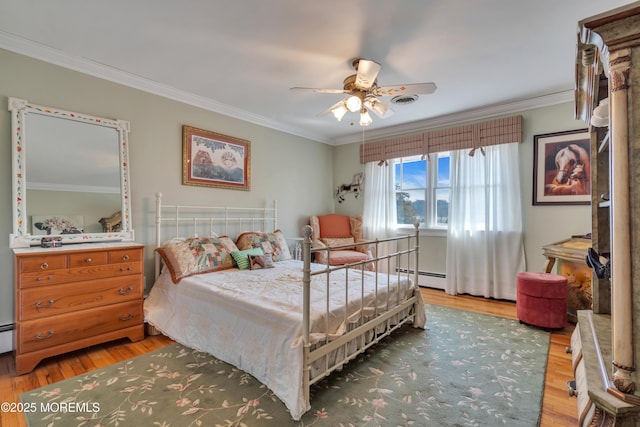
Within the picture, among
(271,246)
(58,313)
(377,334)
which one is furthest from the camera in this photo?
(271,246)

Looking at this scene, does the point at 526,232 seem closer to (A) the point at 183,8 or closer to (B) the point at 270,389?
(B) the point at 270,389

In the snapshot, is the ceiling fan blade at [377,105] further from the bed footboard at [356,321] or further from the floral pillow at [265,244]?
the floral pillow at [265,244]

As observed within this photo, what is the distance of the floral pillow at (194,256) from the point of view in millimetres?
2752

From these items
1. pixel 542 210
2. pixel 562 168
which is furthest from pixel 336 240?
pixel 562 168

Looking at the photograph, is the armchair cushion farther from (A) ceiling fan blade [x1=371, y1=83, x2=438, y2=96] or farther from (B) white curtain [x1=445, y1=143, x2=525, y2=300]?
(A) ceiling fan blade [x1=371, y1=83, x2=438, y2=96]

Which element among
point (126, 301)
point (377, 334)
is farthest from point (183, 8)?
point (377, 334)

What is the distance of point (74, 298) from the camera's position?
7.49 feet

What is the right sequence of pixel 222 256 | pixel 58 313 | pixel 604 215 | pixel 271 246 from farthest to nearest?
pixel 271 246 < pixel 222 256 < pixel 58 313 < pixel 604 215

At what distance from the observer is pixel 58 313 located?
2213 mm

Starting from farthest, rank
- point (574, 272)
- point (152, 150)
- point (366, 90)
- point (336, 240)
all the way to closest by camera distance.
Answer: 1. point (336, 240)
2. point (152, 150)
3. point (574, 272)
4. point (366, 90)

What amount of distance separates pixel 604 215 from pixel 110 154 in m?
3.88

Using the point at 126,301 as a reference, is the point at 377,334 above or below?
below

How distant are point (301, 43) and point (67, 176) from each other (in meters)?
2.42

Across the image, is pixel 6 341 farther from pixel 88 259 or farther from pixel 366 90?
pixel 366 90
